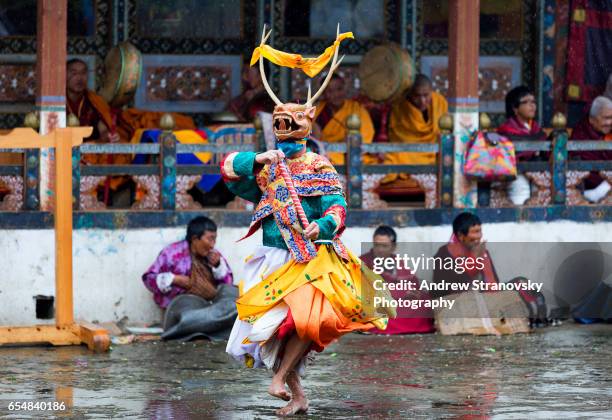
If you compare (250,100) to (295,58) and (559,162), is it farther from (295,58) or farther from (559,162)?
(295,58)

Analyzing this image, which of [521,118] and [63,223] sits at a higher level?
[521,118]

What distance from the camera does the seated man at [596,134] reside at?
13859 mm

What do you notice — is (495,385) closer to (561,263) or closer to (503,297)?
(503,297)

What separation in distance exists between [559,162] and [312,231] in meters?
5.02

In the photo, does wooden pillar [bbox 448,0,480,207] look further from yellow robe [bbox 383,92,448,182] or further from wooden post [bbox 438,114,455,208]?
yellow robe [bbox 383,92,448,182]

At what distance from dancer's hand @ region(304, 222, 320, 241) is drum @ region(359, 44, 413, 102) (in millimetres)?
5307

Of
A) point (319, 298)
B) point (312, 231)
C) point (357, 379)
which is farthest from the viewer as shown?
point (357, 379)

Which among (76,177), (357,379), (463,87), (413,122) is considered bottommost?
(357,379)

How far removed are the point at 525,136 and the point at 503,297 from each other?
1704 millimetres

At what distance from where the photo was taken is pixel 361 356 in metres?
11.5

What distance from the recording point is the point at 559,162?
13.5 metres

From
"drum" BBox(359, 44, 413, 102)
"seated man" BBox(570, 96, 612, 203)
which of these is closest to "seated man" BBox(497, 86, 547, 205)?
"seated man" BBox(570, 96, 612, 203)

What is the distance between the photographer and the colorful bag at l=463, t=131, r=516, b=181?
42.9 feet

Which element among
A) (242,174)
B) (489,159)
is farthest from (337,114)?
(242,174)
